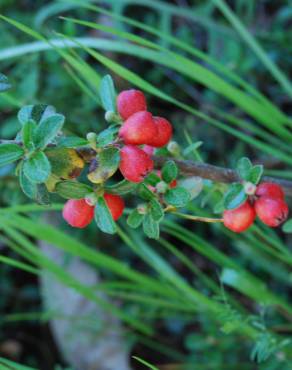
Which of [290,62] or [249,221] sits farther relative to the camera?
[290,62]

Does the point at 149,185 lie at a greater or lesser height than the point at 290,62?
lesser

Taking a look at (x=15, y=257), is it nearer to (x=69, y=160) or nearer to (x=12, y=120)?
(x=12, y=120)

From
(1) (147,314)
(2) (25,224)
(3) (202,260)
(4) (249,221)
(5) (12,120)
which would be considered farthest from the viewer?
(3) (202,260)

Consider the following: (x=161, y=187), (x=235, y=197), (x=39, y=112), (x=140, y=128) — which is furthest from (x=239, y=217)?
(x=39, y=112)

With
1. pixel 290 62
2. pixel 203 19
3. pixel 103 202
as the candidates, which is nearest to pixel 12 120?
pixel 203 19

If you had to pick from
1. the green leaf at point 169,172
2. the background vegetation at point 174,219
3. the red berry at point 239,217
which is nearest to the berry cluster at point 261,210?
the red berry at point 239,217

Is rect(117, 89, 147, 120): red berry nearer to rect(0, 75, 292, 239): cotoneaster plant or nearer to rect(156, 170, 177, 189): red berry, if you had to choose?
rect(0, 75, 292, 239): cotoneaster plant

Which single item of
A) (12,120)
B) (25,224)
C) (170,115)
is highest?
(170,115)

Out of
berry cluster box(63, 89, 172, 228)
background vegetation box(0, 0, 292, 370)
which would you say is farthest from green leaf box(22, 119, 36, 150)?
background vegetation box(0, 0, 292, 370)
